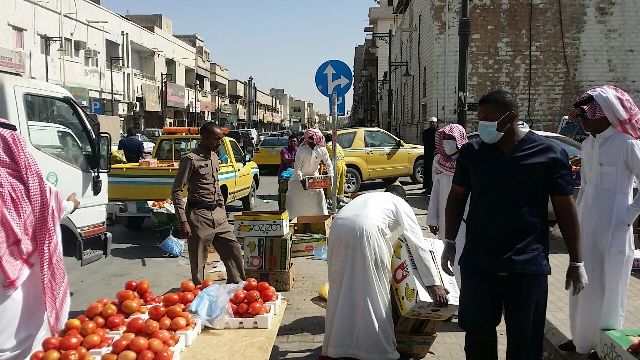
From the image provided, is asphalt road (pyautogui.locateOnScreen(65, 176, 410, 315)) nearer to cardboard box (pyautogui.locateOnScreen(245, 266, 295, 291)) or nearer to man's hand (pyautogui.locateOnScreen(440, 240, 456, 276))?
cardboard box (pyautogui.locateOnScreen(245, 266, 295, 291))

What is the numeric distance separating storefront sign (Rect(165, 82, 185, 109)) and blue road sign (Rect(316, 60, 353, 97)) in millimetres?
41092

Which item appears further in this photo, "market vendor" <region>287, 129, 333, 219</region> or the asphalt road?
"market vendor" <region>287, 129, 333, 219</region>

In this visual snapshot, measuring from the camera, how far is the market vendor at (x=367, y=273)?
13.5ft

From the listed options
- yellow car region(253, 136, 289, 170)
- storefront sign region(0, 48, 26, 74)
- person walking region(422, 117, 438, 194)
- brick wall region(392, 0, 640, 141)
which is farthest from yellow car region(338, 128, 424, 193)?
storefront sign region(0, 48, 26, 74)

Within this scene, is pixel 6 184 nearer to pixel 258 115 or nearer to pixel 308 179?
pixel 308 179

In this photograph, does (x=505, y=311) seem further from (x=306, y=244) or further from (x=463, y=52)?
(x=463, y=52)

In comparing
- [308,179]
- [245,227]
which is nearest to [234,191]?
[308,179]

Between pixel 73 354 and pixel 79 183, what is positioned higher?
pixel 79 183

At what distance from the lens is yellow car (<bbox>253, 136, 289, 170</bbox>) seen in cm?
2312

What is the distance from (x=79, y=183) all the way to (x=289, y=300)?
2.71m

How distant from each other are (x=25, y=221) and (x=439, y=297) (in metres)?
2.75

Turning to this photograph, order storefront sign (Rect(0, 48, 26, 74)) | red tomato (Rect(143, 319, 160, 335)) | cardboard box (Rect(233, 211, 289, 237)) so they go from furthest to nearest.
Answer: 1. cardboard box (Rect(233, 211, 289, 237))
2. storefront sign (Rect(0, 48, 26, 74))
3. red tomato (Rect(143, 319, 160, 335))

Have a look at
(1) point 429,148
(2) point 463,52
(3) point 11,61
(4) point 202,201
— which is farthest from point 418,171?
(3) point 11,61

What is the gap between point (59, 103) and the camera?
6332mm
